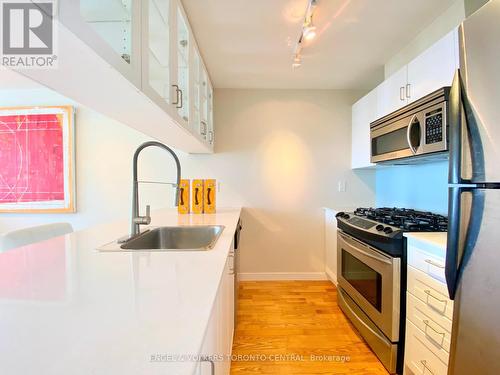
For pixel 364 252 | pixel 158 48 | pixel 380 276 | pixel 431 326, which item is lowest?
pixel 431 326

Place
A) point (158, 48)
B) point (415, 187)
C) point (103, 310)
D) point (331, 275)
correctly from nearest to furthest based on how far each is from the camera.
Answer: point (103, 310) < point (158, 48) < point (415, 187) < point (331, 275)

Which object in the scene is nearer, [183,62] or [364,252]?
[183,62]

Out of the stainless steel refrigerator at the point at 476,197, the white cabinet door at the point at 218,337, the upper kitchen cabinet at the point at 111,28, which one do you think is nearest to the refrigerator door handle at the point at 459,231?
the stainless steel refrigerator at the point at 476,197

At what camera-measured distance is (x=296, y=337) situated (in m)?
1.85

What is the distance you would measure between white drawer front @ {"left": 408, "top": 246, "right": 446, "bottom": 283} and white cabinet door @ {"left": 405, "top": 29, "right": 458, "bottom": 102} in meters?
0.98

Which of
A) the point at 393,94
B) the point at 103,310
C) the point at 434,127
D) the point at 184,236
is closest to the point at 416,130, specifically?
the point at 434,127

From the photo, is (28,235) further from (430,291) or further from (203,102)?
(430,291)

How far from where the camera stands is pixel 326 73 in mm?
2492

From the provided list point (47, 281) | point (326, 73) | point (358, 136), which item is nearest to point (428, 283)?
point (47, 281)

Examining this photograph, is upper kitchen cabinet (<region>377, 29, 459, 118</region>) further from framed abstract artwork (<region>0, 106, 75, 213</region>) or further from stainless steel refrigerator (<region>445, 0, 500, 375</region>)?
framed abstract artwork (<region>0, 106, 75, 213</region>)

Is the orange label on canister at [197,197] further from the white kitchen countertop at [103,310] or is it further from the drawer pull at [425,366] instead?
the drawer pull at [425,366]

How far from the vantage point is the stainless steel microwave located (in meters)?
1.39

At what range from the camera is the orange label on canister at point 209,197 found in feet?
7.55

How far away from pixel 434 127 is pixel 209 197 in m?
1.78
